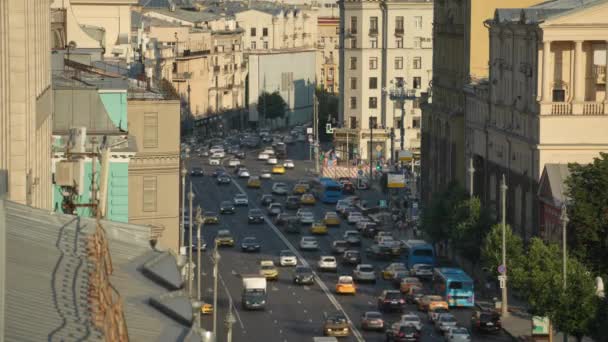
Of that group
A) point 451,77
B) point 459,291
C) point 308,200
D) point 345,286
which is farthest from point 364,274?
point 308,200

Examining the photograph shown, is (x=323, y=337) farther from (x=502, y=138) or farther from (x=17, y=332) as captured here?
(x=17, y=332)

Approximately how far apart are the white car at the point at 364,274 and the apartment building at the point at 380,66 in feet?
255

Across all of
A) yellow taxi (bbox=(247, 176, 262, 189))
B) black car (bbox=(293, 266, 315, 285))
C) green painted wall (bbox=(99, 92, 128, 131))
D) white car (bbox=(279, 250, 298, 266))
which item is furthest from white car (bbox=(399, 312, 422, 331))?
yellow taxi (bbox=(247, 176, 262, 189))

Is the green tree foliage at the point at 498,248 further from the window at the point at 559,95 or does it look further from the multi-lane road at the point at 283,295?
the window at the point at 559,95

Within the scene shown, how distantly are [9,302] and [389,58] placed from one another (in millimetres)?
144809

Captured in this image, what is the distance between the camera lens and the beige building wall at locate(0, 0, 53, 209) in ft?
137

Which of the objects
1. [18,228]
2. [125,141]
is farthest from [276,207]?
[18,228]

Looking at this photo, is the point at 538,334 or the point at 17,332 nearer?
the point at 17,332

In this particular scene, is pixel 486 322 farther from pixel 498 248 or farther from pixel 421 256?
pixel 421 256

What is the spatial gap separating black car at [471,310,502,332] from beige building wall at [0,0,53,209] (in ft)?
98.7

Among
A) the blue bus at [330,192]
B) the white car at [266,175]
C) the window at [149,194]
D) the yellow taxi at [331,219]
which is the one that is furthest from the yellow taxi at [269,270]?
the white car at [266,175]

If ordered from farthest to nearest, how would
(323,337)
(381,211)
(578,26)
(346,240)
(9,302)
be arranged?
(381,211) → (346,240) → (578,26) → (323,337) → (9,302)

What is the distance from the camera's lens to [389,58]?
564 feet

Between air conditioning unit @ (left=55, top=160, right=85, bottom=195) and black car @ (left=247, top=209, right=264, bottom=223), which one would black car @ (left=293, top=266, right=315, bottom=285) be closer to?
black car @ (left=247, top=209, right=264, bottom=223)
